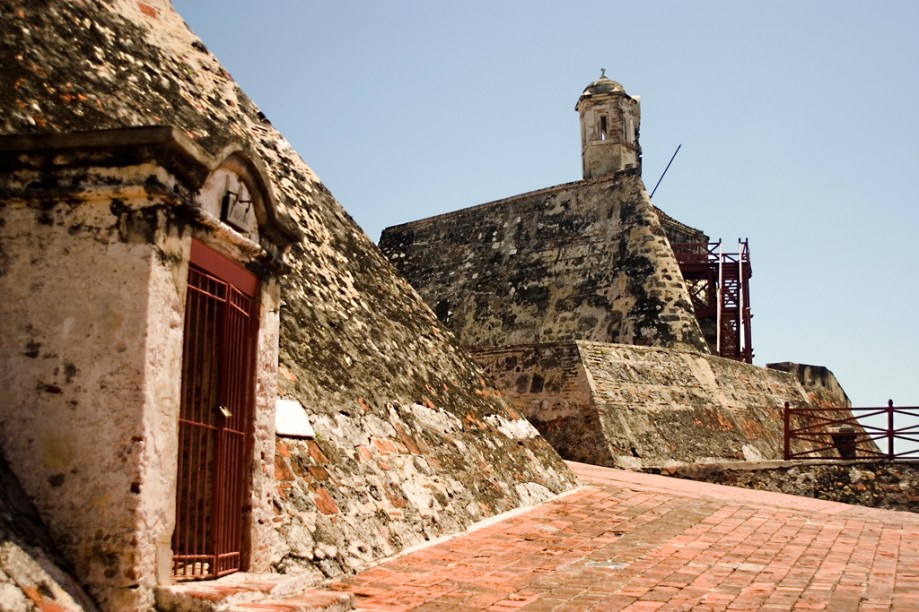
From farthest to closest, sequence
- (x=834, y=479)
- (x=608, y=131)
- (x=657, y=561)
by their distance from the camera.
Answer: (x=608, y=131) → (x=834, y=479) → (x=657, y=561)

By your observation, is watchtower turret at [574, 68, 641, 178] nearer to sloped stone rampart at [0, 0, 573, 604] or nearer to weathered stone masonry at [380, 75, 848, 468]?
weathered stone masonry at [380, 75, 848, 468]

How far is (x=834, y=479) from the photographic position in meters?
12.5

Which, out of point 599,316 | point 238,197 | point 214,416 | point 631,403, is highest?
point 599,316

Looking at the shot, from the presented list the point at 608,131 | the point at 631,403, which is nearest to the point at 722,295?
the point at 608,131

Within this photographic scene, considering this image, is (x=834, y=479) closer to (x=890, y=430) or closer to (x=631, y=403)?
(x=890, y=430)

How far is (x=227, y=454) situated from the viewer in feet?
15.0

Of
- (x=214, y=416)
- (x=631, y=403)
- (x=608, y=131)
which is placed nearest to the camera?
(x=214, y=416)

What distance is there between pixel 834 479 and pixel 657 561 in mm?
6903

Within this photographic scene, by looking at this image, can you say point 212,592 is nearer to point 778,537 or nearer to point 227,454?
point 227,454

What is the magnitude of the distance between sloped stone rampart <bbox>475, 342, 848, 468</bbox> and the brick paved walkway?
11.7 ft

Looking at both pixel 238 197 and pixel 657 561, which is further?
pixel 657 561

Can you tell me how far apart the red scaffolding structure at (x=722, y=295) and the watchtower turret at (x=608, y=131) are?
147 inches

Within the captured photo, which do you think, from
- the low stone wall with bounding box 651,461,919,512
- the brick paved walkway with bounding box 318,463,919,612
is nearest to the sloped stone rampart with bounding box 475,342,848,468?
the low stone wall with bounding box 651,461,919,512

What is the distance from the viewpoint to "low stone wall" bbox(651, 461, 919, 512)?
1224 cm
